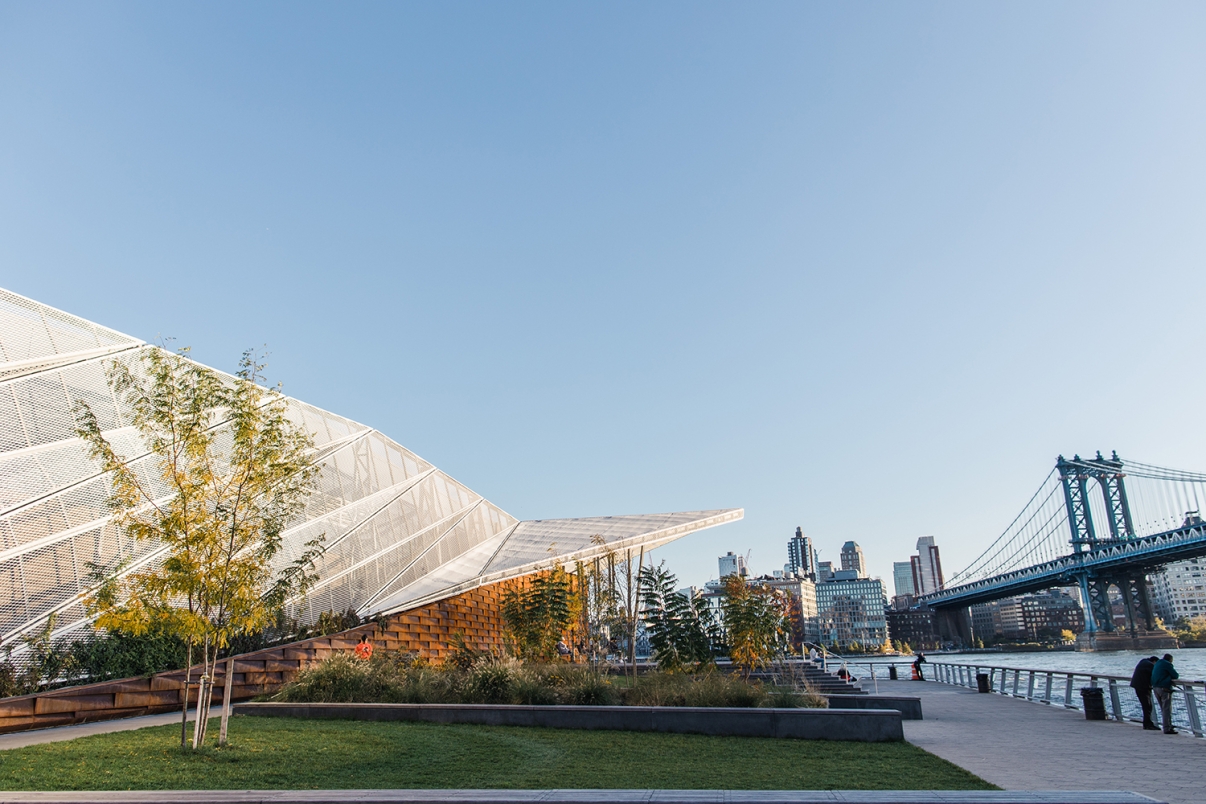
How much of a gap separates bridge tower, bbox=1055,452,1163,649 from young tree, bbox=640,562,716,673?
6314 cm

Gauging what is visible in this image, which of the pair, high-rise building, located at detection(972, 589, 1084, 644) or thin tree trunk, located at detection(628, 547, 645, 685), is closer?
thin tree trunk, located at detection(628, 547, 645, 685)

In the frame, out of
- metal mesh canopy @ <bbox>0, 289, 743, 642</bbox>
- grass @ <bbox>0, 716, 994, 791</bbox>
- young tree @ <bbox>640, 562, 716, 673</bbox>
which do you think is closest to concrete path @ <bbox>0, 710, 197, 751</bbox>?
Answer: grass @ <bbox>0, 716, 994, 791</bbox>

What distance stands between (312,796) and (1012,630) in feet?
539

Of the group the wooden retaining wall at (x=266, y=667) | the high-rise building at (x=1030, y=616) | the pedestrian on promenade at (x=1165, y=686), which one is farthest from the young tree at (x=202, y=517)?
the high-rise building at (x=1030, y=616)

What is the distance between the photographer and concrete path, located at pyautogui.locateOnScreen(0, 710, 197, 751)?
9.81 metres

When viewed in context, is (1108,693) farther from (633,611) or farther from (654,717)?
(654,717)

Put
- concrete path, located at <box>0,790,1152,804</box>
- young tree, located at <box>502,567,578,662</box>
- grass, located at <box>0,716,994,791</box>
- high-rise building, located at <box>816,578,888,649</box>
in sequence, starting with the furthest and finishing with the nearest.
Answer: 1. high-rise building, located at <box>816,578,888,649</box>
2. young tree, located at <box>502,567,578,662</box>
3. grass, located at <box>0,716,994,791</box>
4. concrete path, located at <box>0,790,1152,804</box>

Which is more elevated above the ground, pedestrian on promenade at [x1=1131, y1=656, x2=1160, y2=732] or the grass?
pedestrian on promenade at [x1=1131, y1=656, x2=1160, y2=732]

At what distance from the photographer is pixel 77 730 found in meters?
11.1

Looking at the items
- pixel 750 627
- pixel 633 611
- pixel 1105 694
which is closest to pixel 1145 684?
pixel 750 627

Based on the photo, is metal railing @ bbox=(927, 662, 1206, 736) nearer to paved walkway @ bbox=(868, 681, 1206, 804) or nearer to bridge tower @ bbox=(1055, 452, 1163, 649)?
paved walkway @ bbox=(868, 681, 1206, 804)

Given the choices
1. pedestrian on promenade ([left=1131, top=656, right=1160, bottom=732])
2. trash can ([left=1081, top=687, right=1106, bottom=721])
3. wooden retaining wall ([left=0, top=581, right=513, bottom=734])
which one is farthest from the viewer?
trash can ([left=1081, top=687, right=1106, bottom=721])

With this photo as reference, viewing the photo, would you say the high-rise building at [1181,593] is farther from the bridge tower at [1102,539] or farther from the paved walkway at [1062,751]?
the paved walkway at [1062,751]

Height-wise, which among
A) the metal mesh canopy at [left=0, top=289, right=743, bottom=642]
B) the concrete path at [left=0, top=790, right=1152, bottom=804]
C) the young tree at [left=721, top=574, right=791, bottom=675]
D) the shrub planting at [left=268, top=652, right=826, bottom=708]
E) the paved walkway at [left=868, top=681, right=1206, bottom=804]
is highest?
the metal mesh canopy at [left=0, top=289, right=743, bottom=642]
